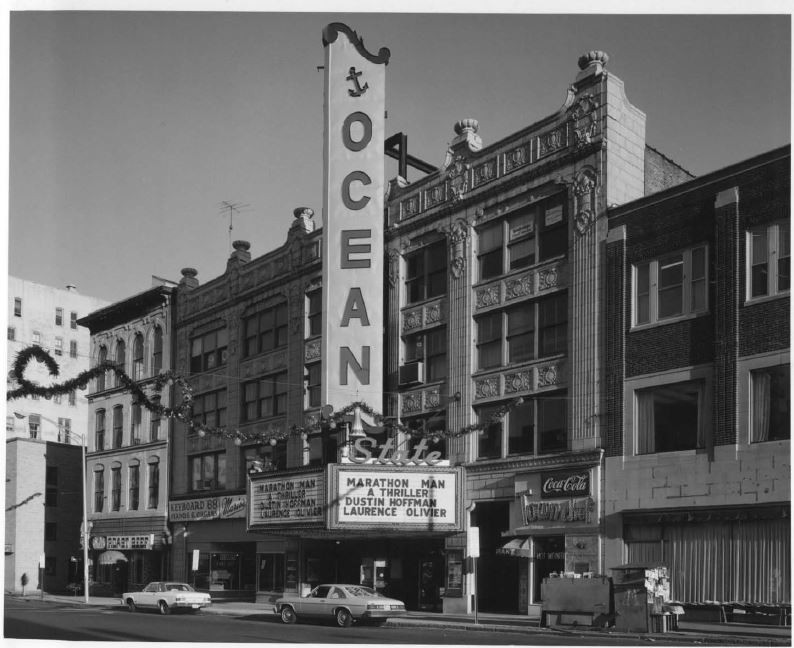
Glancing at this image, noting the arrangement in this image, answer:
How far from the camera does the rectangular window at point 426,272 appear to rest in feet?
133

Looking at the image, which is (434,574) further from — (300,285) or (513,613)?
(300,285)

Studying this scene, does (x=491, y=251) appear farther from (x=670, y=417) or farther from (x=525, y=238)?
(x=670, y=417)

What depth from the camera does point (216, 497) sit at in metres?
50.2

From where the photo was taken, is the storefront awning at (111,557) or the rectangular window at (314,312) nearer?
the rectangular window at (314,312)

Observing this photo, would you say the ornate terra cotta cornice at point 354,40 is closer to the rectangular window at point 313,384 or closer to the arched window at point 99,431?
the rectangular window at point 313,384

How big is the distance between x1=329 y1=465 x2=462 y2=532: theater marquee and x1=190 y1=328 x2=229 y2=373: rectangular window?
1616 centimetres

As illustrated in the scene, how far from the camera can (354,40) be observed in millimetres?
38531

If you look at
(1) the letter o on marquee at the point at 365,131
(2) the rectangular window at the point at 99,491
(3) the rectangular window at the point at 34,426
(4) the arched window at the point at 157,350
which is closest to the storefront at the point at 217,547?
(4) the arched window at the point at 157,350

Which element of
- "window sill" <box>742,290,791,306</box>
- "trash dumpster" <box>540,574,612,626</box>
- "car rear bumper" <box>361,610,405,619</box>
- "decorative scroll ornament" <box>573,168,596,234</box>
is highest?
"decorative scroll ornament" <box>573,168,596,234</box>

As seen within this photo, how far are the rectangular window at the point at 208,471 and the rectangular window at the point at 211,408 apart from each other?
5.09 ft

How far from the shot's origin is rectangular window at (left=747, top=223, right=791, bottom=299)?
29.1m

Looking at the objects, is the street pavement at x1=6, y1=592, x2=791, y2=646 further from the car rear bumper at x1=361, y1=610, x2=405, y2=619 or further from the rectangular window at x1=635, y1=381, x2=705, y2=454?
the rectangular window at x1=635, y1=381, x2=705, y2=454

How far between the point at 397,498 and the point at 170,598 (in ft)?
30.4

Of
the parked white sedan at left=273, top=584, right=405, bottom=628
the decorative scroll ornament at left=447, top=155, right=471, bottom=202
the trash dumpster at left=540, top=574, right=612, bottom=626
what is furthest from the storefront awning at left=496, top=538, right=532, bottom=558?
the decorative scroll ornament at left=447, top=155, right=471, bottom=202
